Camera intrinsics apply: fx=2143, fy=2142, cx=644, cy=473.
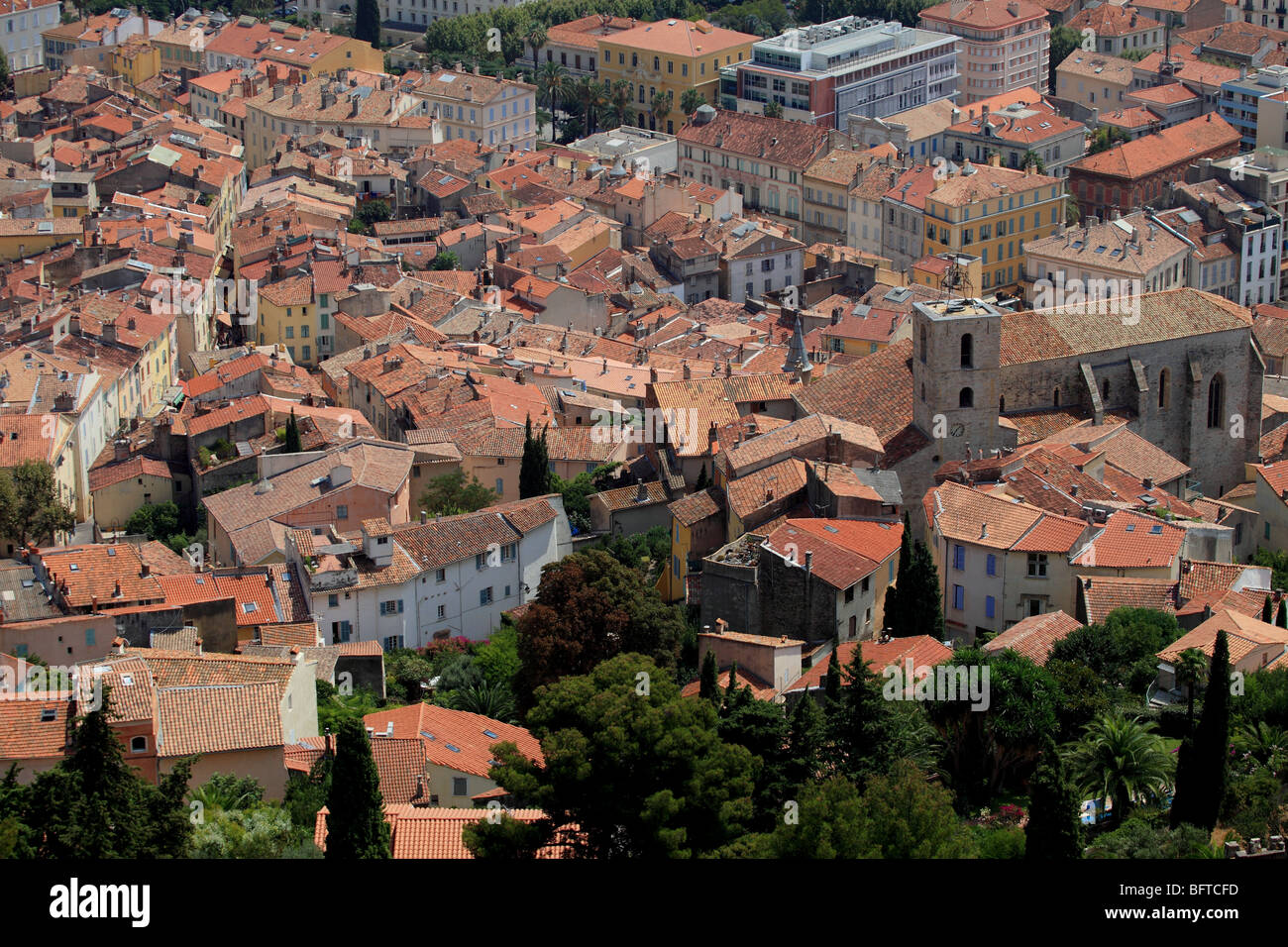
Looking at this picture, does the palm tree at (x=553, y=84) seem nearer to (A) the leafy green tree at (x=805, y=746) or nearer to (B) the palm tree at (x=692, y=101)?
(B) the palm tree at (x=692, y=101)

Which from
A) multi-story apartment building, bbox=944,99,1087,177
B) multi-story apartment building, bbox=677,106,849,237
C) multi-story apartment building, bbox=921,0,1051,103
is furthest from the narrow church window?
multi-story apartment building, bbox=921,0,1051,103

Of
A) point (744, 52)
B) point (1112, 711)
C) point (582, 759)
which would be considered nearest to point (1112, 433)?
point (1112, 711)

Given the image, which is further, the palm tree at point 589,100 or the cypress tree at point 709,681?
the palm tree at point 589,100

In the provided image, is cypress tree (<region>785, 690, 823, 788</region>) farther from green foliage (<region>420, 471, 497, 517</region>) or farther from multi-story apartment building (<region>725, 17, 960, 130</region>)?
multi-story apartment building (<region>725, 17, 960, 130</region>)

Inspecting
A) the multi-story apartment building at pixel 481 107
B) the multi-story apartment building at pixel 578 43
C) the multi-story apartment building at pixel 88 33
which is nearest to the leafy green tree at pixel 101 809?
the multi-story apartment building at pixel 481 107

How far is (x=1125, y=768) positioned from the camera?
43844 mm

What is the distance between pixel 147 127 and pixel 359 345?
3976 centimetres

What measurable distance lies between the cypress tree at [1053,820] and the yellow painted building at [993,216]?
249 feet

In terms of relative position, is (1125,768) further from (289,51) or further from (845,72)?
(289,51)

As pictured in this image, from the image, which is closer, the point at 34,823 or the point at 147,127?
the point at 34,823

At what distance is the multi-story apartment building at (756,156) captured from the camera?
417ft

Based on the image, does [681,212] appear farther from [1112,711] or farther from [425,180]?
[1112,711]

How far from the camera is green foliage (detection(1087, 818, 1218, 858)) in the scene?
129 ft

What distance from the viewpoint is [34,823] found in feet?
127
